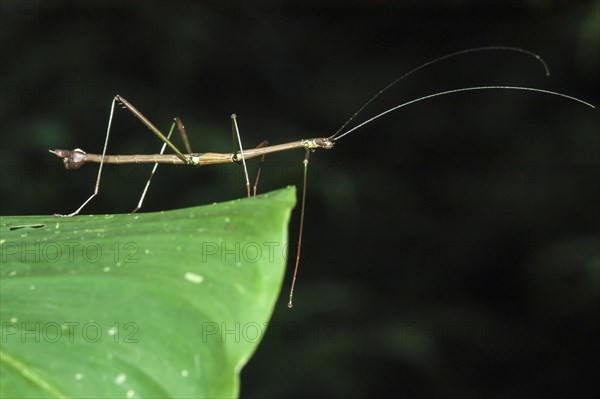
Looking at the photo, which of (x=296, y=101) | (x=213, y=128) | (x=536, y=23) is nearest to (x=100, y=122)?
(x=213, y=128)

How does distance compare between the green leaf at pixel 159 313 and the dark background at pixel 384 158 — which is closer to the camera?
the green leaf at pixel 159 313

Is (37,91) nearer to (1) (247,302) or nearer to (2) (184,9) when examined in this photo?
(2) (184,9)

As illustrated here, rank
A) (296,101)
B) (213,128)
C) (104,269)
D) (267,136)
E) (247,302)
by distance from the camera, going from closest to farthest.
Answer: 1. (247,302)
2. (104,269)
3. (213,128)
4. (267,136)
5. (296,101)

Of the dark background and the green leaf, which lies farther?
the dark background

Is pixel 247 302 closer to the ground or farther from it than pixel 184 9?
Result: closer to the ground
